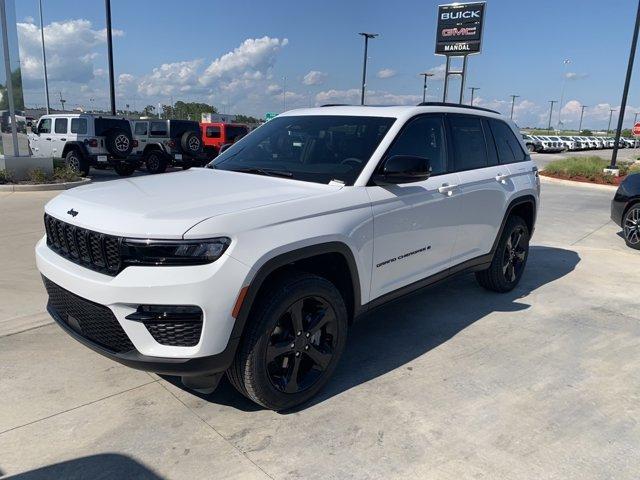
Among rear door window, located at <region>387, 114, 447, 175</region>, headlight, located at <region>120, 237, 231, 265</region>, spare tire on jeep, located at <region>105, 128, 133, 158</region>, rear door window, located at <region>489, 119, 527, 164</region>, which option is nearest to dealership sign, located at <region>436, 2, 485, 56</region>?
spare tire on jeep, located at <region>105, 128, 133, 158</region>

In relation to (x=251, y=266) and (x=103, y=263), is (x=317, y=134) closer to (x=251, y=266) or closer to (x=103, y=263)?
(x=251, y=266)

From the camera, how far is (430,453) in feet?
9.08

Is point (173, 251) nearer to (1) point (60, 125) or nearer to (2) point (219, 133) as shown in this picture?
(1) point (60, 125)

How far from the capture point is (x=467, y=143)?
458 centimetres

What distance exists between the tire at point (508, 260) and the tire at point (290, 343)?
8.24 ft

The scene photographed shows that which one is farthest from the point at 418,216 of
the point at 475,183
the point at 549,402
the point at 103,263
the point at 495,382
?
the point at 103,263

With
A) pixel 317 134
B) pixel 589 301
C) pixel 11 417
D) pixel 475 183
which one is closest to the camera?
pixel 11 417

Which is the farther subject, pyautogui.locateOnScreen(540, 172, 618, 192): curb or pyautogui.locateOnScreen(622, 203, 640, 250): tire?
pyautogui.locateOnScreen(540, 172, 618, 192): curb

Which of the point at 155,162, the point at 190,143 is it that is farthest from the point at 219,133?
the point at 155,162

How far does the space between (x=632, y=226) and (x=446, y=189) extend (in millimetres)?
5342

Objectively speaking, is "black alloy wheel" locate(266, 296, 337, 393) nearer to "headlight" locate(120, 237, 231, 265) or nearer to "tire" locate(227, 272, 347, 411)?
"tire" locate(227, 272, 347, 411)

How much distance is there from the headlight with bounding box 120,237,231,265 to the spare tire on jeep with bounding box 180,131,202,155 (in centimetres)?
1594

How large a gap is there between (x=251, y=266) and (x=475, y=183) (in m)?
2.57

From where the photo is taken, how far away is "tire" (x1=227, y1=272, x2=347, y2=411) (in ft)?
9.25
